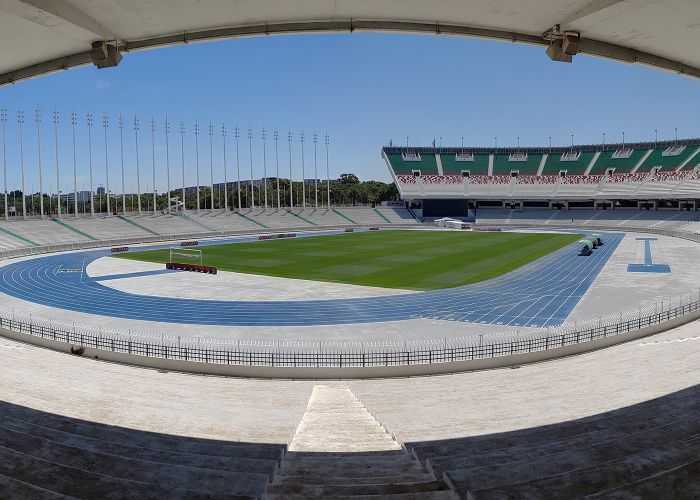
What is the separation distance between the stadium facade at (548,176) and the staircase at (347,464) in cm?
8267

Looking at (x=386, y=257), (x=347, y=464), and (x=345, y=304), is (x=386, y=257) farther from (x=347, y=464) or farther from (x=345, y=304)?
(x=347, y=464)

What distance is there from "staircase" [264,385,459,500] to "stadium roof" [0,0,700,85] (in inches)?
231

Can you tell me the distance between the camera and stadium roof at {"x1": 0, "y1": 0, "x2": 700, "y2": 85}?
20.4 feet

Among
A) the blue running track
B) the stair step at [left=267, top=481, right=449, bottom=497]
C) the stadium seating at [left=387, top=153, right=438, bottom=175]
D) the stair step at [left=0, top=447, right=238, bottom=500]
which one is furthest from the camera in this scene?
the stadium seating at [left=387, top=153, right=438, bottom=175]

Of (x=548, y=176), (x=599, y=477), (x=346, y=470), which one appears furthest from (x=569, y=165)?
(x=599, y=477)

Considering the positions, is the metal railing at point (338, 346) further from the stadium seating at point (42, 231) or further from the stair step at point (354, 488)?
the stadium seating at point (42, 231)

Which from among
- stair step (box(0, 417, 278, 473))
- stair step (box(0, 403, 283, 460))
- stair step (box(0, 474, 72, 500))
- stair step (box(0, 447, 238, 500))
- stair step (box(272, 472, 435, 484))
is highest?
stair step (box(0, 474, 72, 500))

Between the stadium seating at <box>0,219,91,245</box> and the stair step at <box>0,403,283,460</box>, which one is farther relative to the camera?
the stadium seating at <box>0,219,91,245</box>

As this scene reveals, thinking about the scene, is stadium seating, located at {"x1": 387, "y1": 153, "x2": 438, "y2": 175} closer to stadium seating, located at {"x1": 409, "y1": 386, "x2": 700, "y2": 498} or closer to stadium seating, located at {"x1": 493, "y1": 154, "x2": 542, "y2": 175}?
stadium seating, located at {"x1": 493, "y1": 154, "x2": 542, "y2": 175}

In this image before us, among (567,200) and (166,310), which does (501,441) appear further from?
(567,200)

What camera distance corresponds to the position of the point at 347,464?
26.5 feet

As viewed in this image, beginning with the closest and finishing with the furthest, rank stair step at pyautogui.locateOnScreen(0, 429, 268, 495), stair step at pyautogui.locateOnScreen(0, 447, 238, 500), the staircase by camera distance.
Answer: the staircase < stair step at pyautogui.locateOnScreen(0, 447, 238, 500) < stair step at pyautogui.locateOnScreen(0, 429, 268, 495)

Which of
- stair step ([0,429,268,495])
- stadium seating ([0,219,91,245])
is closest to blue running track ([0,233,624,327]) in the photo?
stair step ([0,429,268,495])

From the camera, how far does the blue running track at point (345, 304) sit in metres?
23.3
